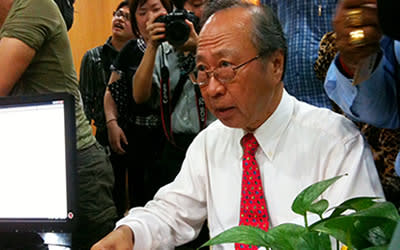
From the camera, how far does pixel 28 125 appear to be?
120cm

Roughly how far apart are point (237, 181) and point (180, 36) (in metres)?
0.62

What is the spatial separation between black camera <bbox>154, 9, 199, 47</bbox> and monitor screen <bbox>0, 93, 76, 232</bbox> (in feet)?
1.74

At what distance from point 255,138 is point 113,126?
107cm

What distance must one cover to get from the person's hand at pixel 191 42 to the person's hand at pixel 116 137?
59cm

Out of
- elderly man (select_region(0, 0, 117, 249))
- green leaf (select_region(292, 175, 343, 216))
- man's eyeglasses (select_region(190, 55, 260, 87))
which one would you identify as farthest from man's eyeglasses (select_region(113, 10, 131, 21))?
green leaf (select_region(292, 175, 343, 216))

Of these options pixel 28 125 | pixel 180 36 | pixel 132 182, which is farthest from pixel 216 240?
pixel 132 182

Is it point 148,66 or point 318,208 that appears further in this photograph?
point 148,66

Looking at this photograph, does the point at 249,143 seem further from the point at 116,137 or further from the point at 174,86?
the point at 116,137

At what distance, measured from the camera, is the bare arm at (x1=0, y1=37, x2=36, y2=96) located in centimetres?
129

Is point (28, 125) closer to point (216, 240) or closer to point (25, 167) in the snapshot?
point (25, 167)

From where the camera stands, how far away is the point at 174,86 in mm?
1655

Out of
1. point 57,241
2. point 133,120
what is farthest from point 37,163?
point 133,120

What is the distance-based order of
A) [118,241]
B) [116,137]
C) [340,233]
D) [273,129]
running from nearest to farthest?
[340,233] < [118,241] < [273,129] < [116,137]

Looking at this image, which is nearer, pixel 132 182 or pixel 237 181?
pixel 237 181
